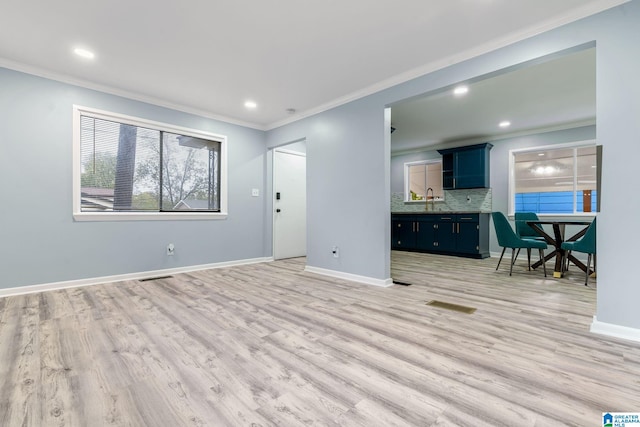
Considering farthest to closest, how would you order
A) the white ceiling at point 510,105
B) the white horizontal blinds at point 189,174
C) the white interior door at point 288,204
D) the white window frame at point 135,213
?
the white interior door at point 288,204, the white horizontal blinds at point 189,174, the white window frame at point 135,213, the white ceiling at point 510,105

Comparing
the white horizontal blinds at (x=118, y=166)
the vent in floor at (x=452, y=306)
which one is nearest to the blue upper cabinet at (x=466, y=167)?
the vent in floor at (x=452, y=306)

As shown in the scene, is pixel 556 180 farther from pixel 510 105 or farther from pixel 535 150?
pixel 510 105

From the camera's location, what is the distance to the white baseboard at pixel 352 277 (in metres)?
3.58

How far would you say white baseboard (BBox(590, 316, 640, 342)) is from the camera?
2014mm

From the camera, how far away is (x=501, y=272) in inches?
174

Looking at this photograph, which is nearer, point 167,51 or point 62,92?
point 167,51

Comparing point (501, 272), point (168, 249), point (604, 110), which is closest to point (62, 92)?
point (168, 249)

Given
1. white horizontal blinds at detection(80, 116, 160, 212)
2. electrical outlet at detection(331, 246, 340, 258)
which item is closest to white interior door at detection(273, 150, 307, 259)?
electrical outlet at detection(331, 246, 340, 258)

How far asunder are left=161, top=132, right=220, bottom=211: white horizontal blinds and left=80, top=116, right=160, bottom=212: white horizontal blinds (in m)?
0.15

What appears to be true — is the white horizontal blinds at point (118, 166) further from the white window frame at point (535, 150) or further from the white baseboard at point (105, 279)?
the white window frame at point (535, 150)

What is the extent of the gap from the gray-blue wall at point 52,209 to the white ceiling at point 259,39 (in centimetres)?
25

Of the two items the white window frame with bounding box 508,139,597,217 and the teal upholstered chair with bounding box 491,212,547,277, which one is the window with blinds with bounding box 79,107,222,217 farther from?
the white window frame with bounding box 508,139,597,217

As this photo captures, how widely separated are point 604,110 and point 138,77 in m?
4.56

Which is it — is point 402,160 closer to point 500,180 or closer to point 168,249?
point 500,180
